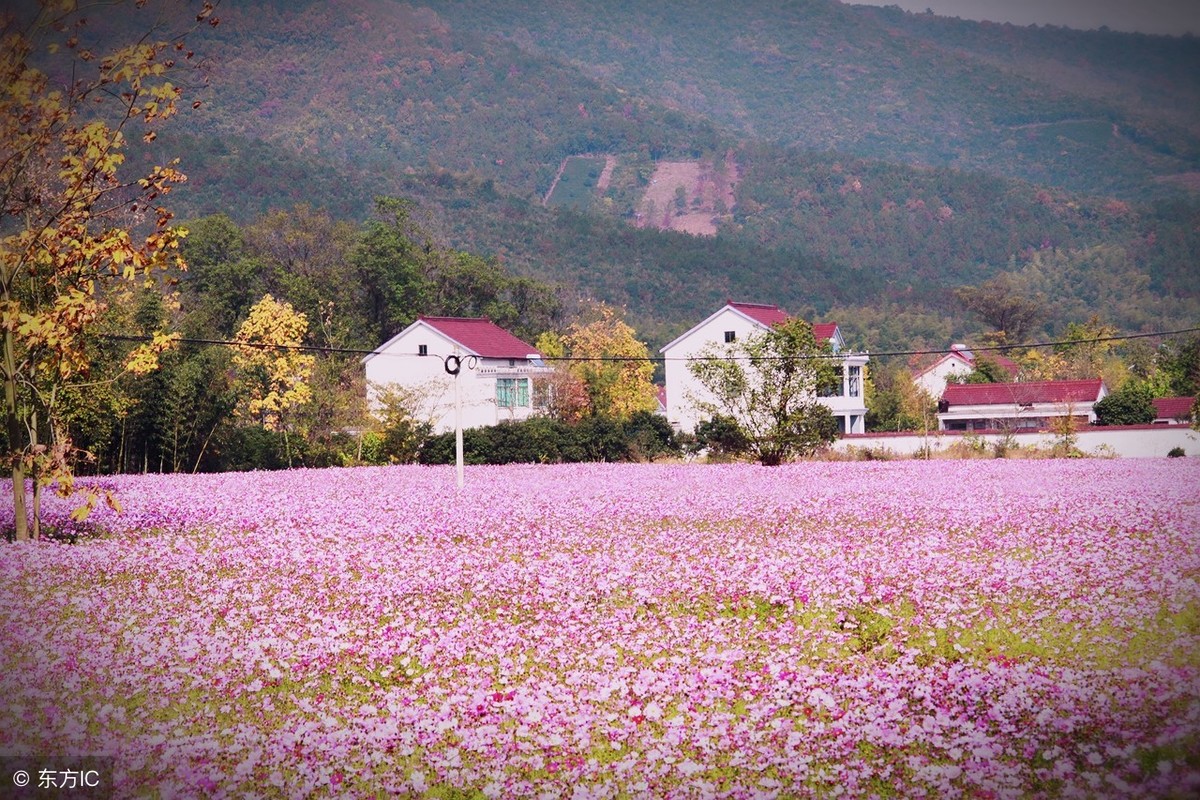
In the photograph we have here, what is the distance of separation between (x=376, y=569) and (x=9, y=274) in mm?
7518

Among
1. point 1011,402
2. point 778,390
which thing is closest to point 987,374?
point 1011,402

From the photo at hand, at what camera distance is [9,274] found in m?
18.5

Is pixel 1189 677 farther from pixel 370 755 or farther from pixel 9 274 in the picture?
pixel 9 274

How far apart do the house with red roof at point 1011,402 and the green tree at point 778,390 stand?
31.5 metres

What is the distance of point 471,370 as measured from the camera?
65.6 metres

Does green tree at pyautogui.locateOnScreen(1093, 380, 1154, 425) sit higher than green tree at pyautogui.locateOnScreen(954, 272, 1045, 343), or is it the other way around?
green tree at pyautogui.locateOnScreen(954, 272, 1045, 343)

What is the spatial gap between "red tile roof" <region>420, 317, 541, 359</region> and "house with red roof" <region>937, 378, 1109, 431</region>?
92.8 ft

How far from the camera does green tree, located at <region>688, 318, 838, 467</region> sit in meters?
48.5

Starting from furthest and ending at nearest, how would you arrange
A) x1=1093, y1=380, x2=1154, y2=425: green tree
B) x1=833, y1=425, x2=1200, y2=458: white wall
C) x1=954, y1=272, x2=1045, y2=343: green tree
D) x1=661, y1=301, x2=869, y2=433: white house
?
x1=954, y1=272, x2=1045, y2=343: green tree → x1=661, y1=301, x2=869, y2=433: white house → x1=1093, y1=380, x2=1154, y2=425: green tree → x1=833, y1=425, x2=1200, y2=458: white wall

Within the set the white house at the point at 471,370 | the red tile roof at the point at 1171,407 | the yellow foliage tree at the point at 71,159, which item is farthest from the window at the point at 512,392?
the yellow foliage tree at the point at 71,159

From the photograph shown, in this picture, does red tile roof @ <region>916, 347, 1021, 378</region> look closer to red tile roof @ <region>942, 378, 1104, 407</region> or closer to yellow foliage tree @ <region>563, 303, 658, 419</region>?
red tile roof @ <region>942, 378, 1104, 407</region>

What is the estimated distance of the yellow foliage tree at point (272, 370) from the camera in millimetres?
54594

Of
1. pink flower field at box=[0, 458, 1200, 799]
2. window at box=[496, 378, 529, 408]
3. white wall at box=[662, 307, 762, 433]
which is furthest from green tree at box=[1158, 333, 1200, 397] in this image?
pink flower field at box=[0, 458, 1200, 799]

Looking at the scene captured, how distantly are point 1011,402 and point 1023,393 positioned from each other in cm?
234
